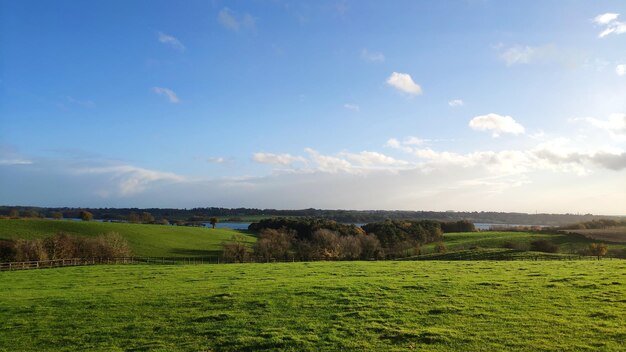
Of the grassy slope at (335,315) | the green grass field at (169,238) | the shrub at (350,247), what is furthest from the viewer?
the shrub at (350,247)

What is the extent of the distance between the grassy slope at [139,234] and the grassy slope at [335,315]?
213 ft

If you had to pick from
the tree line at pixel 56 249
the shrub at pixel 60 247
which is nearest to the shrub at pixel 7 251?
the tree line at pixel 56 249

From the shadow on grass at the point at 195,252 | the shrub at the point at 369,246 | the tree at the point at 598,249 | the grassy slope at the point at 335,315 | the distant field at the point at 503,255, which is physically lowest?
the shadow on grass at the point at 195,252

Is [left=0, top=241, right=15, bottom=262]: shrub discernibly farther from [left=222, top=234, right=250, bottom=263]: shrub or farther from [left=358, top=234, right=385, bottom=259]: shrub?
[left=358, top=234, right=385, bottom=259]: shrub

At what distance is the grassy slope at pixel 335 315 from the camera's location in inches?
579

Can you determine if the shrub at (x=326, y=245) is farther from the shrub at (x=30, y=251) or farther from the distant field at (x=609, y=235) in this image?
the distant field at (x=609, y=235)

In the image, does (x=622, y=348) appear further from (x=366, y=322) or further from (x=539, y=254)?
(x=539, y=254)

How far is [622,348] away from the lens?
1298 cm

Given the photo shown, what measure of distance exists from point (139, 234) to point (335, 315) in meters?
95.1

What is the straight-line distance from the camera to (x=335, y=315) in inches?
718

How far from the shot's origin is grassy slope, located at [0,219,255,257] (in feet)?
282

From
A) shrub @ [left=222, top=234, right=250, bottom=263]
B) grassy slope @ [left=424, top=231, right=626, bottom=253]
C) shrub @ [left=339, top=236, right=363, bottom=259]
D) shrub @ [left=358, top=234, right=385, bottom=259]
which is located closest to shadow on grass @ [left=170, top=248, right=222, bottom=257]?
shrub @ [left=222, top=234, right=250, bottom=263]

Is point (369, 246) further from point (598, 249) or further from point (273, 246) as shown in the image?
point (598, 249)

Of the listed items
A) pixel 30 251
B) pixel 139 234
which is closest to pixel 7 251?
pixel 30 251
